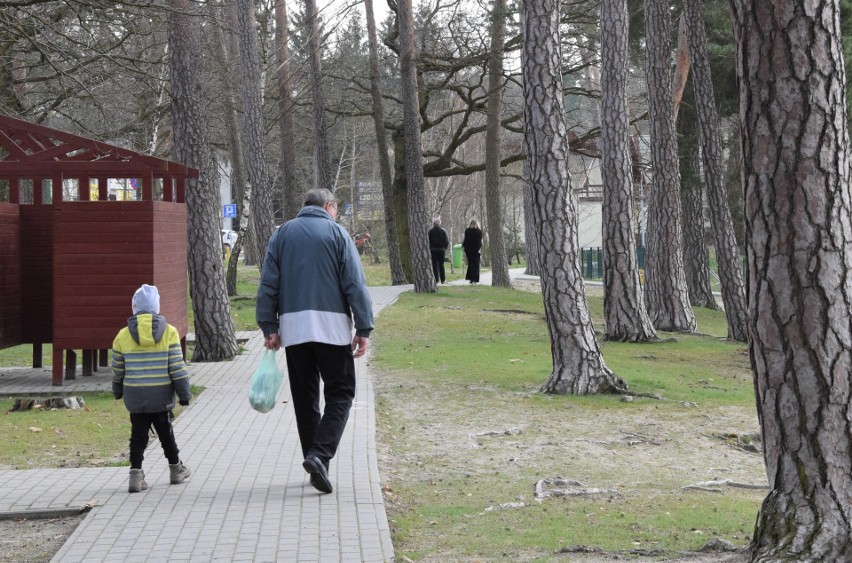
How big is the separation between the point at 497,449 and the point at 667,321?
12306 millimetres

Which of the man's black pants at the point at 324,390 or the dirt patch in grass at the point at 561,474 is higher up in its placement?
the man's black pants at the point at 324,390

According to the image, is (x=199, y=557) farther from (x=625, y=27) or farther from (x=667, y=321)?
(x=667, y=321)

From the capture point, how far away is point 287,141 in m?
30.2

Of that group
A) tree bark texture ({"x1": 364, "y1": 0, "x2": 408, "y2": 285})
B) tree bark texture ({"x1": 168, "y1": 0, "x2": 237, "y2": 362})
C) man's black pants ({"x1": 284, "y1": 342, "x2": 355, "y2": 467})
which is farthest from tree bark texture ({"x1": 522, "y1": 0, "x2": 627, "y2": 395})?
tree bark texture ({"x1": 364, "y1": 0, "x2": 408, "y2": 285})

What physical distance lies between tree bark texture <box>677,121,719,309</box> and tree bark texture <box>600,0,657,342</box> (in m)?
9.57

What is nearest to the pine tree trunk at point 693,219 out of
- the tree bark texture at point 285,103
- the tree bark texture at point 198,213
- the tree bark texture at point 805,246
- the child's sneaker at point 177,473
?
the tree bark texture at point 285,103

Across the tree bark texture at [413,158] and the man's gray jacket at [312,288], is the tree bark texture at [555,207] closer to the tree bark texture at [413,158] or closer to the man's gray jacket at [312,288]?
the man's gray jacket at [312,288]

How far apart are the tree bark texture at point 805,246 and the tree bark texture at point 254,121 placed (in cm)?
1714

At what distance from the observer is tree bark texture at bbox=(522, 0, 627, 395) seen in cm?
1202

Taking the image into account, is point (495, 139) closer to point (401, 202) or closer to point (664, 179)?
point (401, 202)

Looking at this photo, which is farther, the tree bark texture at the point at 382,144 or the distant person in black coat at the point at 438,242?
the distant person in black coat at the point at 438,242

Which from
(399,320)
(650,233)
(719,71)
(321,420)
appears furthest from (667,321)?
(321,420)

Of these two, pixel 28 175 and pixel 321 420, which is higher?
pixel 28 175

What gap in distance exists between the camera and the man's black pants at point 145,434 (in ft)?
23.4
